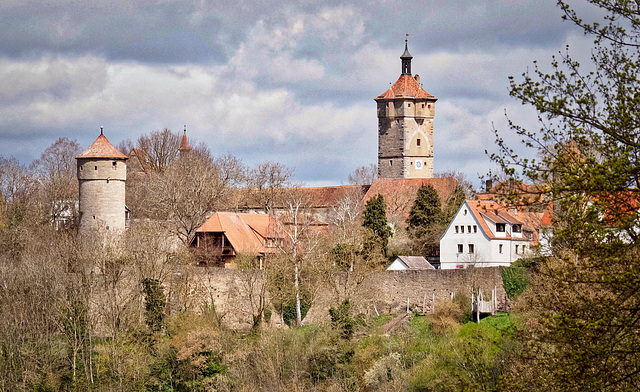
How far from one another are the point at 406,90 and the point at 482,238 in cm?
3362

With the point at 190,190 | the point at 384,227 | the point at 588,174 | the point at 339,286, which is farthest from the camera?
the point at 190,190

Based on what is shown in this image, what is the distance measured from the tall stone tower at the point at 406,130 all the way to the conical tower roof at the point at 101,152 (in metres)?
34.0

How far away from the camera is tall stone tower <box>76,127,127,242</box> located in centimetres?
4175

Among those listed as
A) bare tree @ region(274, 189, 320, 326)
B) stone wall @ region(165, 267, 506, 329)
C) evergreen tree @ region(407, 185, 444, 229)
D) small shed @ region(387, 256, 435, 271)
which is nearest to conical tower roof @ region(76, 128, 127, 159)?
bare tree @ region(274, 189, 320, 326)

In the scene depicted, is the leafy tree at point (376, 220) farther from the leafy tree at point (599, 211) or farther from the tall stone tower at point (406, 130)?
the leafy tree at point (599, 211)

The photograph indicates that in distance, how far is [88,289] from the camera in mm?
32875

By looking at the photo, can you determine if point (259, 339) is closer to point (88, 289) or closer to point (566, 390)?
point (88, 289)

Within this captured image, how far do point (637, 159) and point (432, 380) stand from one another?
1672cm

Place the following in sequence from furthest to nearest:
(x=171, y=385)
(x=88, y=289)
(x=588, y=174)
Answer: (x=88, y=289), (x=171, y=385), (x=588, y=174)

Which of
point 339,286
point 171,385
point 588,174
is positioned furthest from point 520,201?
point 339,286

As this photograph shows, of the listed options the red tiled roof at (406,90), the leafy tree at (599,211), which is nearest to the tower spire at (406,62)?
the red tiled roof at (406,90)

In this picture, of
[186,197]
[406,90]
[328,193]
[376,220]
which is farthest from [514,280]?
[406,90]

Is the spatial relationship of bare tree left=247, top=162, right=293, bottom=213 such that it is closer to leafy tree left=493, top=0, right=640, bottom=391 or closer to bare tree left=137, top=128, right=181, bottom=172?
bare tree left=137, top=128, right=181, bottom=172

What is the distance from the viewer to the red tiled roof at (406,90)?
241 feet
